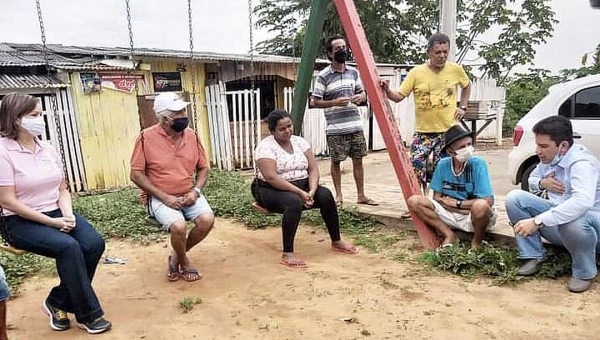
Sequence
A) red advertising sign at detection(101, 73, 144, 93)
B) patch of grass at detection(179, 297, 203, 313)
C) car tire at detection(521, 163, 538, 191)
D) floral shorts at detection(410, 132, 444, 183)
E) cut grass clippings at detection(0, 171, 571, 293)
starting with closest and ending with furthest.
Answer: patch of grass at detection(179, 297, 203, 313)
cut grass clippings at detection(0, 171, 571, 293)
floral shorts at detection(410, 132, 444, 183)
car tire at detection(521, 163, 538, 191)
red advertising sign at detection(101, 73, 144, 93)

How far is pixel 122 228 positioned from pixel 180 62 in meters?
5.68

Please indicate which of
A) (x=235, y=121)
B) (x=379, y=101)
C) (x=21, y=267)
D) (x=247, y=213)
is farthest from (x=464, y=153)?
(x=235, y=121)

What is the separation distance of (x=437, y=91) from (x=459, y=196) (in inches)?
40.0

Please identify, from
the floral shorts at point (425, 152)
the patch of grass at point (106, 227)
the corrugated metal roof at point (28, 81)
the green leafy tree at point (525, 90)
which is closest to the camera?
the patch of grass at point (106, 227)

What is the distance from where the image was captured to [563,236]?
3.44 m

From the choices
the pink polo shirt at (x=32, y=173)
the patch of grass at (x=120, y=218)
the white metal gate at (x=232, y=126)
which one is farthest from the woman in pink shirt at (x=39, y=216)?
the white metal gate at (x=232, y=126)

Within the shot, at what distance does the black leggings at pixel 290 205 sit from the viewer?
4.20 m

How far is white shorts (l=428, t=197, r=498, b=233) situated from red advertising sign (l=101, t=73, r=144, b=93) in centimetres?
709

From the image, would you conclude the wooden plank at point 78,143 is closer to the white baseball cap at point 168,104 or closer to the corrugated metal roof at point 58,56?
the corrugated metal roof at point 58,56

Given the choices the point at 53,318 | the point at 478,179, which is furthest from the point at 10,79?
the point at 478,179

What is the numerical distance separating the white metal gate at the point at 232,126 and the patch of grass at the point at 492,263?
725 cm

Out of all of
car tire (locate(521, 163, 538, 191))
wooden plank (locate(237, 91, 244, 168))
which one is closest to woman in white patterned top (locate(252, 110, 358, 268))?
car tire (locate(521, 163, 538, 191))

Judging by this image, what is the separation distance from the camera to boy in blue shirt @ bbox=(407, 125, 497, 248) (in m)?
4.00

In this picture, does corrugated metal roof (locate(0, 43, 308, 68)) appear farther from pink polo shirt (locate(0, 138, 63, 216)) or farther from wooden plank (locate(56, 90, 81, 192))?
pink polo shirt (locate(0, 138, 63, 216))
